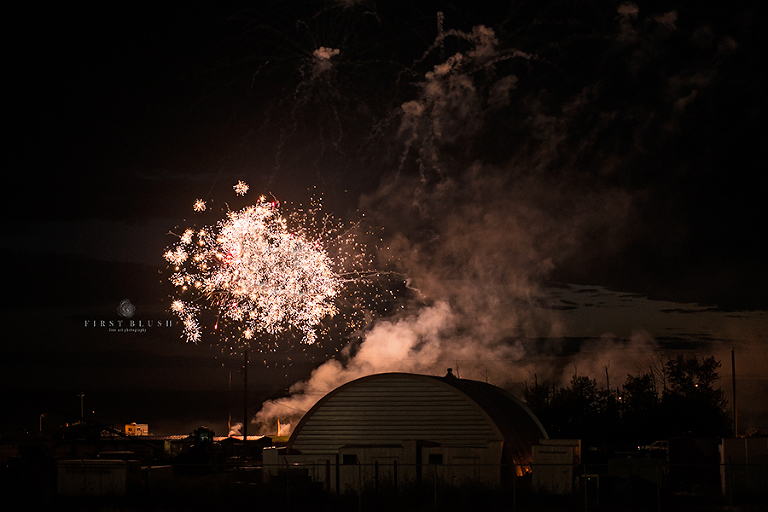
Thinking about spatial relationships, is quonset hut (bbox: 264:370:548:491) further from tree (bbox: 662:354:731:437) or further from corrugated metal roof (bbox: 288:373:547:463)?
tree (bbox: 662:354:731:437)

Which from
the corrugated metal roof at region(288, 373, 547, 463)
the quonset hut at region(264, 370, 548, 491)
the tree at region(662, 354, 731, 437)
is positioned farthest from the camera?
the tree at region(662, 354, 731, 437)

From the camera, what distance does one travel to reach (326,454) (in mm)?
31406

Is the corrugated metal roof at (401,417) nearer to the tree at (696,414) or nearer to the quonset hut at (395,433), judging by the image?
the quonset hut at (395,433)

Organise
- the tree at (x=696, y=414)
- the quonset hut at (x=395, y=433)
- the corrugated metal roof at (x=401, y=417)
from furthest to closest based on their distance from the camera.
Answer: the tree at (x=696, y=414) < the corrugated metal roof at (x=401, y=417) < the quonset hut at (x=395, y=433)

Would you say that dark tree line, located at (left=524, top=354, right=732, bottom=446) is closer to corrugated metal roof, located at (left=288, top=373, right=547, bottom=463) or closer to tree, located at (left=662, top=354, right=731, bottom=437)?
tree, located at (left=662, top=354, right=731, bottom=437)

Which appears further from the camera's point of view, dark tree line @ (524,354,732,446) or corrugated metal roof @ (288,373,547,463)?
dark tree line @ (524,354,732,446)

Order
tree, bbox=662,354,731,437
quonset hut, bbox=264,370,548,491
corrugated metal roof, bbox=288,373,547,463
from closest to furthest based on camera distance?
quonset hut, bbox=264,370,548,491, corrugated metal roof, bbox=288,373,547,463, tree, bbox=662,354,731,437

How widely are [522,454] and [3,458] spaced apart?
29.4 m

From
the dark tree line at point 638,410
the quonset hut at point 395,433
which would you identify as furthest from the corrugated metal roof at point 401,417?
the dark tree line at point 638,410

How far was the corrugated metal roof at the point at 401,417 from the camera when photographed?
3141 cm

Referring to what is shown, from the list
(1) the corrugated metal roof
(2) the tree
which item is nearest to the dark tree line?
(2) the tree

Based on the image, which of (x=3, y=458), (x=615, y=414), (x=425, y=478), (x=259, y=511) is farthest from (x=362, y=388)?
(x=615, y=414)

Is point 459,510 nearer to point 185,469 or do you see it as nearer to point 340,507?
point 340,507

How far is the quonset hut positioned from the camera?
2902 cm
